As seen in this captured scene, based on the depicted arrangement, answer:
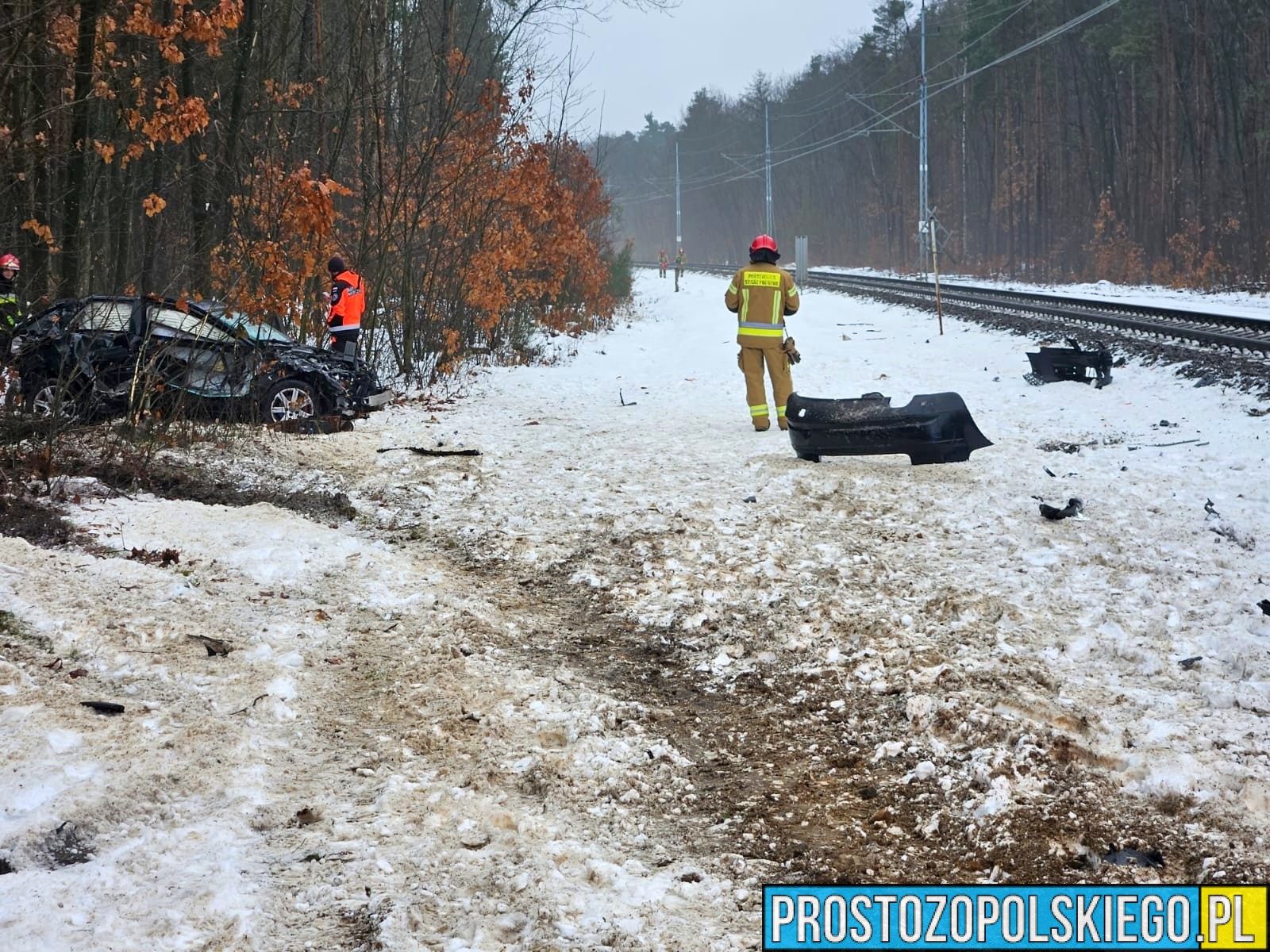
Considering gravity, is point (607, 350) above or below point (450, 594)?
above

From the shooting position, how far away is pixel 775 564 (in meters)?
7.08

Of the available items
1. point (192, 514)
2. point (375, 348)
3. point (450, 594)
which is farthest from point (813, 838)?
point (375, 348)

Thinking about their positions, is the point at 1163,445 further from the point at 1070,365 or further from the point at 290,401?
the point at 290,401

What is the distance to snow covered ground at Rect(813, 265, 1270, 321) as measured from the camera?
21.3 m

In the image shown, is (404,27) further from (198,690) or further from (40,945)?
(40,945)

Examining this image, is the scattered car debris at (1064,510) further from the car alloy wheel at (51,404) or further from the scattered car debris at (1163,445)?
the car alloy wheel at (51,404)

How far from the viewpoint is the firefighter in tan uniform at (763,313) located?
11.4 m

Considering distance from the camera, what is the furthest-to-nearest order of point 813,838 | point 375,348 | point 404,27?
1. point 375,348
2. point 404,27
3. point 813,838

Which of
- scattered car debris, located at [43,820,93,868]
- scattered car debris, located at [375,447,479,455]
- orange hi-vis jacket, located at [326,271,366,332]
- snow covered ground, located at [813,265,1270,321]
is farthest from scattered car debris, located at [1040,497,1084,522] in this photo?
snow covered ground, located at [813,265,1270,321]

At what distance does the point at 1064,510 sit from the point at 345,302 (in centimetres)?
913

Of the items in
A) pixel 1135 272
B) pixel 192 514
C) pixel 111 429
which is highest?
pixel 1135 272

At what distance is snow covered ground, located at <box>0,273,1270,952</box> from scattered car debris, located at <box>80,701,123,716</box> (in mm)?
38

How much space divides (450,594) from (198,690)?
1.95m

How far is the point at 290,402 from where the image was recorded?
11.6m
